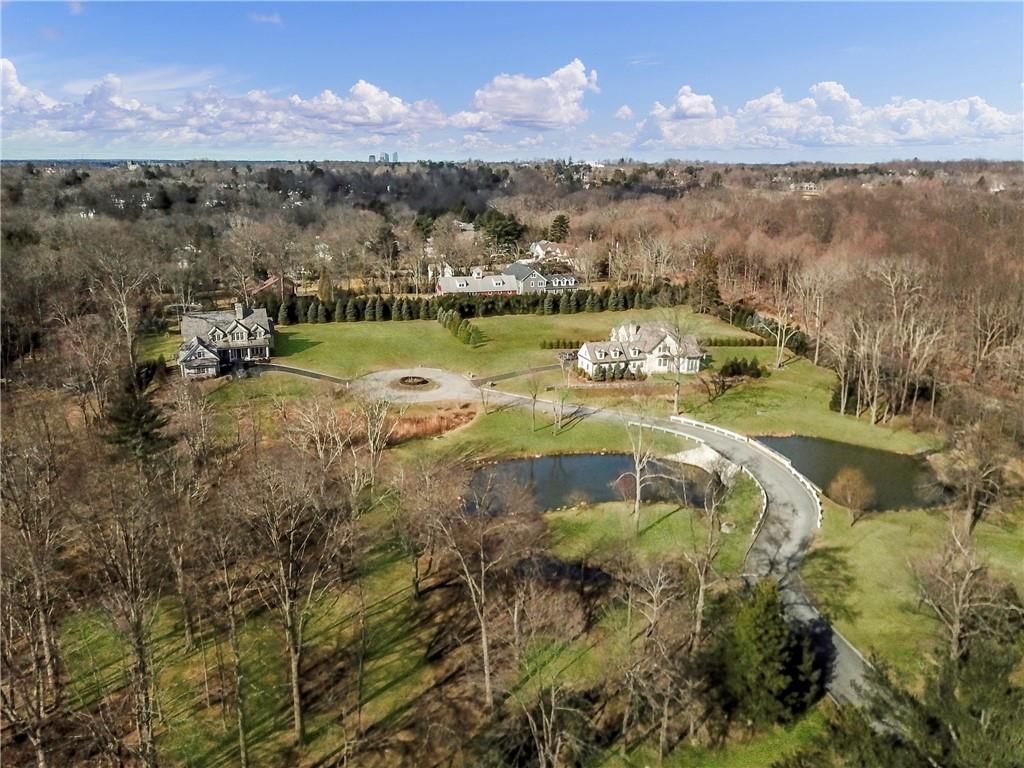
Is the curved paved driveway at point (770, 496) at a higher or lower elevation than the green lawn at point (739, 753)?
higher

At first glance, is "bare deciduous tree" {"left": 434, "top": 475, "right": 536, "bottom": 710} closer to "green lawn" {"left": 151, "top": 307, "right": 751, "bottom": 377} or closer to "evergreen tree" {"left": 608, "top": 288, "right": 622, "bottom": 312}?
"green lawn" {"left": 151, "top": 307, "right": 751, "bottom": 377}

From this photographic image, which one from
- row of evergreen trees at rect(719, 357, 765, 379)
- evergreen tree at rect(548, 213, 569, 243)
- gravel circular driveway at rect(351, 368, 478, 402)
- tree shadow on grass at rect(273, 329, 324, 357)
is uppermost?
evergreen tree at rect(548, 213, 569, 243)

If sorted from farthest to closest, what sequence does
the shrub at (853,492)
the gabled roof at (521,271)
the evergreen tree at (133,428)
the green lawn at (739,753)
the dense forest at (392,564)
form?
1. the gabled roof at (521,271)
2. the shrub at (853,492)
3. the evergreen tree at (133,428)
4. the green lawn at (739,753)
5. the dense forest at (392,564)

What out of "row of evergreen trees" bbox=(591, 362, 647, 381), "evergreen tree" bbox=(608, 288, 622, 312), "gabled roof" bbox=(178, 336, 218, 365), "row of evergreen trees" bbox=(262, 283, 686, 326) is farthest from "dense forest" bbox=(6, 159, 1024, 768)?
"evergreen tree" bbox=(608, 288, 622, 312)

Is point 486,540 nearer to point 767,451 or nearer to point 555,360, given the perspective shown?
point 767,451

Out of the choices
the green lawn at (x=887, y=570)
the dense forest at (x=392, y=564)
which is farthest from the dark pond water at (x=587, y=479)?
the green lawn at (x=887, y=570)

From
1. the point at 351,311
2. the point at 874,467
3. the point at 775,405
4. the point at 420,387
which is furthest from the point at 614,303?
the point at 874,467

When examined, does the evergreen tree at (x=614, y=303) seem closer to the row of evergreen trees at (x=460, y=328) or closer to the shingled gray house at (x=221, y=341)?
the row of evergreen trees at (x=460, y=328)
